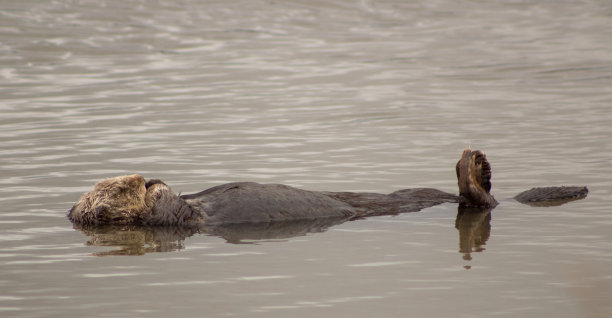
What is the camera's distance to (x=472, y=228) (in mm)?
6910

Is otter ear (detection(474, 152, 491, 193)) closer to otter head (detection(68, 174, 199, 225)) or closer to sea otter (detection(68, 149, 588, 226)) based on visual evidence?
sea otter (detection(68, 149, 588, 226))

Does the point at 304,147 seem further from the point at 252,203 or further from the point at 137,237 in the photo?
the point at 137,237

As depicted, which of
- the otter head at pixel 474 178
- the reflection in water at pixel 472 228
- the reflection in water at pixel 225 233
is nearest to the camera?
the reflection in water at pixel 472 228

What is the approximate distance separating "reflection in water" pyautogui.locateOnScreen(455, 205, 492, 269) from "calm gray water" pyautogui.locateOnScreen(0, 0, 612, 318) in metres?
0.03

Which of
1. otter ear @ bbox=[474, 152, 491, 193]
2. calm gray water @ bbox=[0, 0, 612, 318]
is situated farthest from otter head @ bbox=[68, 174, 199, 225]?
otter ear @ bbox=[474, 152, 491, 193]

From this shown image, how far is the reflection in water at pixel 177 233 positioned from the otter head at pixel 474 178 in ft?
3.20

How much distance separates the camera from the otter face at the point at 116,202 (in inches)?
269

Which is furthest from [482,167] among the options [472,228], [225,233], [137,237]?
[137,237]

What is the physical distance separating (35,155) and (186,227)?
3535mm

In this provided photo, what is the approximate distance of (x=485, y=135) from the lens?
423 inches

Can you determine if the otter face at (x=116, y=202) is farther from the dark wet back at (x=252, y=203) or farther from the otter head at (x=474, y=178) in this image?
the otter head at (x=474, y=178)

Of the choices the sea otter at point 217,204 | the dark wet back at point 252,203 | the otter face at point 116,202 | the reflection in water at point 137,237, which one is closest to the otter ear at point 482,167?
the sea otter at point 217,204

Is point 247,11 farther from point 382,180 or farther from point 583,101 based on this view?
point 382,180

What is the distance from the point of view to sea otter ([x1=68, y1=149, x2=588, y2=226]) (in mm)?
6777
